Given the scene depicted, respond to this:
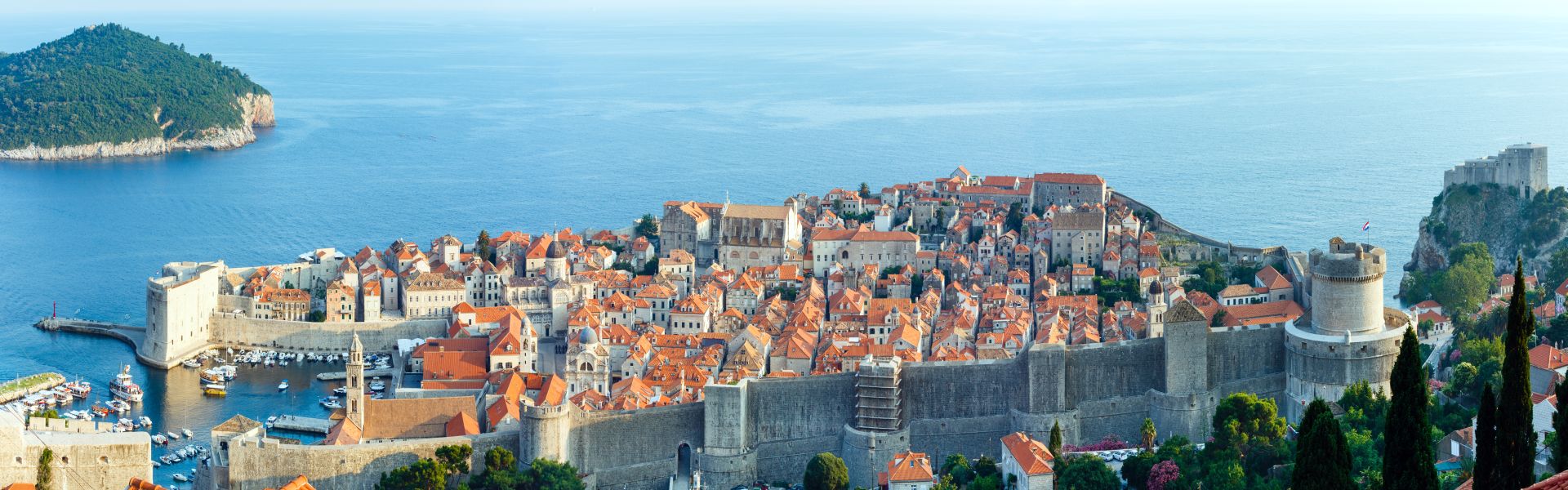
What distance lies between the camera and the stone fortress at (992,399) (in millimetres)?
31188

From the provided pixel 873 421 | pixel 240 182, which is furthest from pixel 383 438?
pixel 240 182

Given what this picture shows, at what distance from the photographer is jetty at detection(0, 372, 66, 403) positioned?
38938 millimetres

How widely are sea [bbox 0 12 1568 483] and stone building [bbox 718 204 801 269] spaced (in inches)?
362

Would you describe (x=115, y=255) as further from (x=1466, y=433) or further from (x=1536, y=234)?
(x=1466, y=433)

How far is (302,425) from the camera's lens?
120ft

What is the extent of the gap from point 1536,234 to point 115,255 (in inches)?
1496

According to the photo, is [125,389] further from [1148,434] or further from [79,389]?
[1148,434]

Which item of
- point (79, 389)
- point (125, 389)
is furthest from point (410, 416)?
point (79, 389)

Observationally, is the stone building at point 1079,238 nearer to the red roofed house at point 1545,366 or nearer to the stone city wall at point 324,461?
the red roofed house at point 1545,366

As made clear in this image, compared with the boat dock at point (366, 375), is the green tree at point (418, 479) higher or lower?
lower

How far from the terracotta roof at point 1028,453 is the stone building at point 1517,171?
61.2ft

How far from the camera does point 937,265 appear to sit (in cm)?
4397

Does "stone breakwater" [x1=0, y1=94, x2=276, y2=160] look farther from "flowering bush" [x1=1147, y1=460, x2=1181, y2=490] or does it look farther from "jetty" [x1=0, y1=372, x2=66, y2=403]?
"flowering bush" [x1=1147, y1=460, x2=1181, y2=490]

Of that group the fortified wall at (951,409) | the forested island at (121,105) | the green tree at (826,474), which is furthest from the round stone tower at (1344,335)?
the forested island at (121,105)
